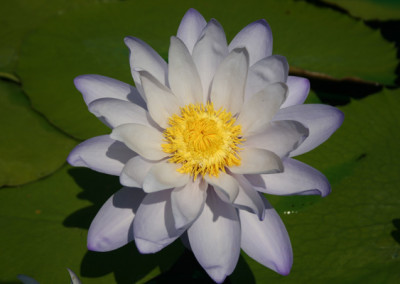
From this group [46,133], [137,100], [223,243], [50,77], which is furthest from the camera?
[50,77]

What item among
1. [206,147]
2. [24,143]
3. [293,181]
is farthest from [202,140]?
[24,143]

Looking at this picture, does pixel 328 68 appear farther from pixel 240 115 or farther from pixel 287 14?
pixel 240 115

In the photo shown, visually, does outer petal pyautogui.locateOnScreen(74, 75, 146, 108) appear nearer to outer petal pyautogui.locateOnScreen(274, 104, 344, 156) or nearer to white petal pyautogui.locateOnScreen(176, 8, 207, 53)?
white petal pyautogui.locateOnScreen(176, 8, 207, 53)

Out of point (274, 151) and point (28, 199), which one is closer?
point (274, 151)

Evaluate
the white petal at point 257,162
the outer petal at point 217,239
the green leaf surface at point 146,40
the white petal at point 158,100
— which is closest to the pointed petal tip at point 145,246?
the outer petal at point 217,239

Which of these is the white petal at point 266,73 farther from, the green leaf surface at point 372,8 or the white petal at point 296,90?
the green leaf surface at point 372,8

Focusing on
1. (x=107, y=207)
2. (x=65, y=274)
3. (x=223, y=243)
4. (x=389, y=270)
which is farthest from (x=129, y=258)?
(x=389, y=270)
